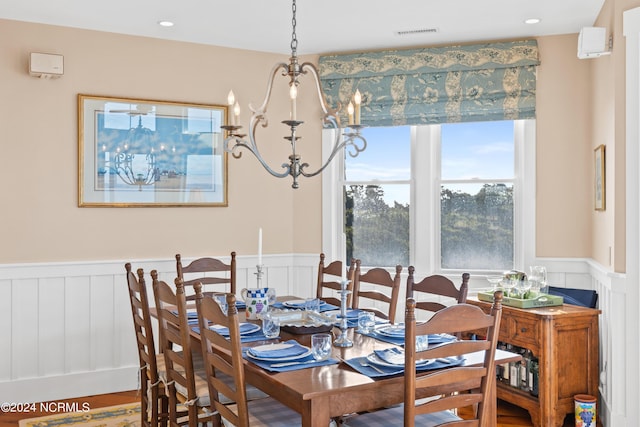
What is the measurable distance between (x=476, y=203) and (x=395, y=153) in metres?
0.76

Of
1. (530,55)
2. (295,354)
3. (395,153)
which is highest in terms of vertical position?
(530,55)

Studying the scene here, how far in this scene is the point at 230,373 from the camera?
232 cm

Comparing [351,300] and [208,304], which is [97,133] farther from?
[208,304]

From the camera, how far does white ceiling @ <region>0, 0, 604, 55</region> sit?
385 centimetres

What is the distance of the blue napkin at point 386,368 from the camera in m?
2.21

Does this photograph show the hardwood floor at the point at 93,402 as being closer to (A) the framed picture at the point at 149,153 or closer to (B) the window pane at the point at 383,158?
(A) the framed picture at the point at 149,153

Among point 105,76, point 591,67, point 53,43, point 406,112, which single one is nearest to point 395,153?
point 406,112

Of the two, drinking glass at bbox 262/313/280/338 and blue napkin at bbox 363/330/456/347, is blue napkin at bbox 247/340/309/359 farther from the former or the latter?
blue napkin at bbox 363/330/456/347

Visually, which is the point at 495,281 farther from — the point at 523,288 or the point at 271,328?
the point at 271,328

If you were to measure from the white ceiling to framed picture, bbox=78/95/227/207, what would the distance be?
0.56 meters

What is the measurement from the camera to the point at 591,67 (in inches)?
172

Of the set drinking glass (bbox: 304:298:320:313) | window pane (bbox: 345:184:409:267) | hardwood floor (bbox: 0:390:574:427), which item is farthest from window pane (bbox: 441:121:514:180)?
drinking glass (bbox: 304:298:320:313)

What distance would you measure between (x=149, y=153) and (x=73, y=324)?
1.34 meters

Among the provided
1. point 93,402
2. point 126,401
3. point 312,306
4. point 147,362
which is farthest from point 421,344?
point 93,402
